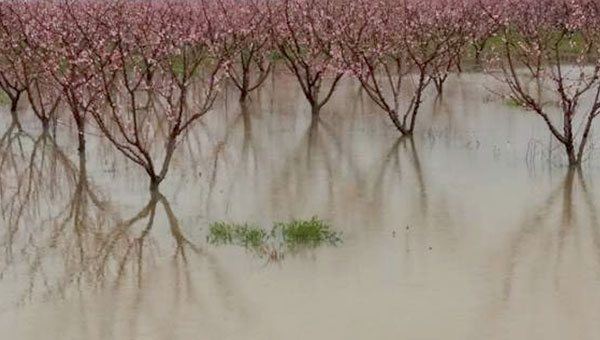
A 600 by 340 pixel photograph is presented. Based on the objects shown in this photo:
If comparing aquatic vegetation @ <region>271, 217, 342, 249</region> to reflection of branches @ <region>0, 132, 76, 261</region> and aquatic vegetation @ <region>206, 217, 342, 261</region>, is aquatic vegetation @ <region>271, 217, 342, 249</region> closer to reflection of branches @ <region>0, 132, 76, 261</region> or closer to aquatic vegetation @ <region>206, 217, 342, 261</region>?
aquatic vegetation @ <region>206, 217, 342, 261</region>

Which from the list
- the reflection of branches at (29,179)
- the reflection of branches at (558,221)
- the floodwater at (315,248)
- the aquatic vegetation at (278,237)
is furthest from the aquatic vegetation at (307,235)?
the reflection of branches at (29,179)

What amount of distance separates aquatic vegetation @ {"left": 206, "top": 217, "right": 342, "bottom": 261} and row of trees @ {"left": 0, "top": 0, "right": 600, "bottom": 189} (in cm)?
228

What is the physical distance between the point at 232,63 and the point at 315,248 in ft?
36.2

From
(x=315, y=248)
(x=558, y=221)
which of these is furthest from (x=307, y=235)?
(x=558, y=221)

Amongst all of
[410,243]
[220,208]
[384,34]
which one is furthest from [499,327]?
[384,34]

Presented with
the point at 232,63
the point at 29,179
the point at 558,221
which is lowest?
the point at 558,221

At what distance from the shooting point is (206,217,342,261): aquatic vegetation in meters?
7.89

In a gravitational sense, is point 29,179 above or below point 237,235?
above

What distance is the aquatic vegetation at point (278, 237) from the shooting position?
789cm

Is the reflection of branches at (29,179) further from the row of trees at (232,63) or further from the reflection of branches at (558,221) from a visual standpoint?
the reflection of branches at (558,221)

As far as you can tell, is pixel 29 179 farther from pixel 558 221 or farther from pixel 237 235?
pixel 558 221

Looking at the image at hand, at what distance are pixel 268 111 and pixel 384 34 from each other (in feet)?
7.85

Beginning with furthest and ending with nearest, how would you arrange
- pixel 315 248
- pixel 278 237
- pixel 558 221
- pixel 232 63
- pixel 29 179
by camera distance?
pixel 232 63, pixel 29 179, pixel 558 221, pixel 278 237, pixel 315 248

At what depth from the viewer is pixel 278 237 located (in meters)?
8.26
